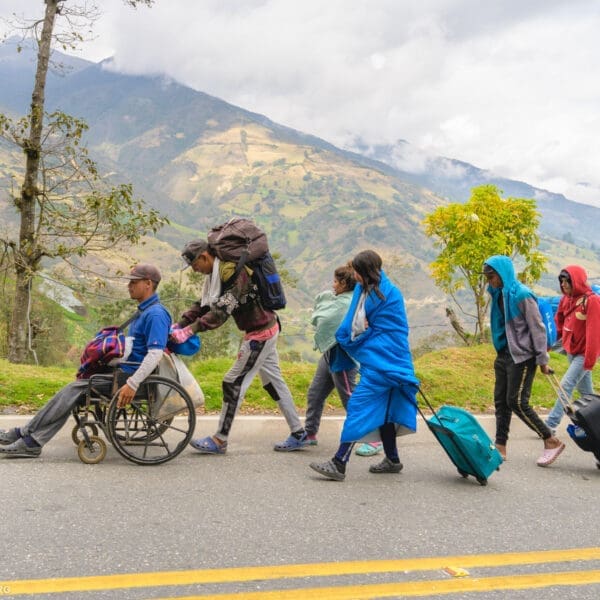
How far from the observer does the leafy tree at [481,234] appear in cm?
1418

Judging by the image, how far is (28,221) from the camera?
12141 mm

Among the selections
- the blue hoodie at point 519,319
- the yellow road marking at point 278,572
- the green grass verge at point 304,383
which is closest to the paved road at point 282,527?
the yellow road marking at point 278,572

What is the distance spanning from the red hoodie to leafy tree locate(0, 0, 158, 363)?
7.51m

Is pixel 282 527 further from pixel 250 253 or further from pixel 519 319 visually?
pixel 519 319

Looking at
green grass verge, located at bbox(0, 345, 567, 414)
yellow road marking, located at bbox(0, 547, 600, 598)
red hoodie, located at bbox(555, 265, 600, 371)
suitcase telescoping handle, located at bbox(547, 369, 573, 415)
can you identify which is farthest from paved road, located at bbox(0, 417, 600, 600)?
green grass verge, located at bbox(0, 345, 567, 414)

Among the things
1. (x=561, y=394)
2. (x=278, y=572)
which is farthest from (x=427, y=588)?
(x=561, y=394)

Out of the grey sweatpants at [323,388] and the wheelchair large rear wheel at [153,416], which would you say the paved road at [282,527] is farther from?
the grey sweatpants at [323,388]

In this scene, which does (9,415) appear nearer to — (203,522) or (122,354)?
(122,354)

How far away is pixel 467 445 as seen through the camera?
15.2ft

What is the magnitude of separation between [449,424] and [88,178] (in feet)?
31.4

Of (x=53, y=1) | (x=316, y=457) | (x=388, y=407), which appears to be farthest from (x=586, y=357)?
(x=53, y=1)

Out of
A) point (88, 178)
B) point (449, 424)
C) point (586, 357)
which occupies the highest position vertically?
point (88, 178)

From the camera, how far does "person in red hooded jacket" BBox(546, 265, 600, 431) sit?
18.9ft

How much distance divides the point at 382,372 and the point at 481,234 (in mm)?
10387
